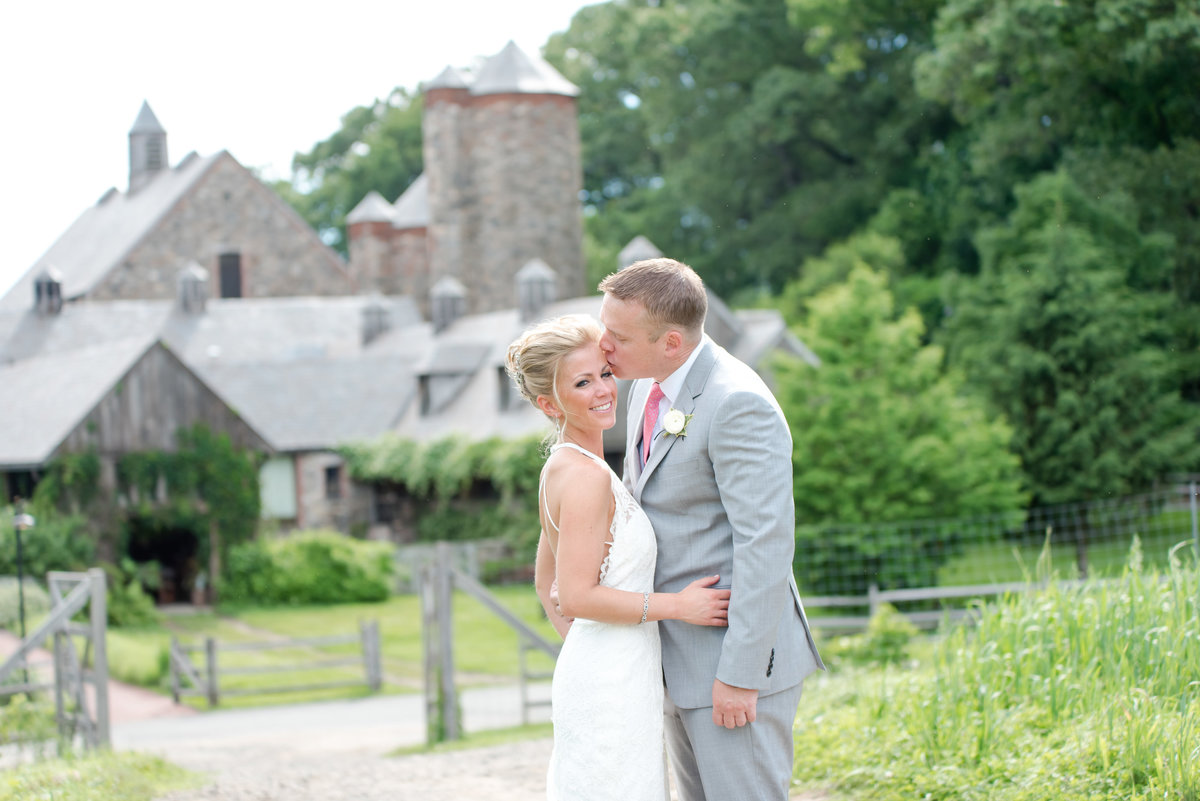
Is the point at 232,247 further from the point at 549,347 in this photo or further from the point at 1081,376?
the point at 549,347

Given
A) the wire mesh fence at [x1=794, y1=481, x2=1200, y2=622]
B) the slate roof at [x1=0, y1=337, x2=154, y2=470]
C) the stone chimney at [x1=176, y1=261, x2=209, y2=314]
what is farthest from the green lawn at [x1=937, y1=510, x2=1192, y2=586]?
the stone chimney at [x1=176, y1=261, x2=209, y2=314]

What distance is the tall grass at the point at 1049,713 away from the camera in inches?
190

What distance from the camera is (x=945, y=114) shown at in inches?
1567

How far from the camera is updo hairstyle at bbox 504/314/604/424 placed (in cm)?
400

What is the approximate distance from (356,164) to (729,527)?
6033cm

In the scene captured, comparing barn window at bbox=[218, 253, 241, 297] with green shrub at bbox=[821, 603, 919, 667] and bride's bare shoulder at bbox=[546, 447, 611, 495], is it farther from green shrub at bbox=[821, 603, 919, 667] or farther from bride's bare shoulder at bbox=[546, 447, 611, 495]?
bride's bare shoulder at bbox=[546, 447, 611, 495]

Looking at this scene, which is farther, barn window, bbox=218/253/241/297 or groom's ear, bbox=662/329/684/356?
barn window, bbox=218/253/241/297

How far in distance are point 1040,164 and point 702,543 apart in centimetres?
3145

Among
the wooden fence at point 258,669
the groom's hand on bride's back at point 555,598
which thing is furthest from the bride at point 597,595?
the wooden fence at point 258,669

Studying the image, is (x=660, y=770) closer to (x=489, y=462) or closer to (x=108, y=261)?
(x=489, y=462)

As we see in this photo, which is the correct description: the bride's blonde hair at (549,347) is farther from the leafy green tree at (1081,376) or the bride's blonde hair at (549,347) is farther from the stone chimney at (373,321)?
the stone chimney at (373,321)

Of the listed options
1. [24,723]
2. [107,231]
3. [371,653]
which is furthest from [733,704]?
[107,231]

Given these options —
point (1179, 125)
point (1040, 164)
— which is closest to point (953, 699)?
point (1179, 125)

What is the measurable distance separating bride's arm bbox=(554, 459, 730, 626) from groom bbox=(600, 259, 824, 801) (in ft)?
0.30
